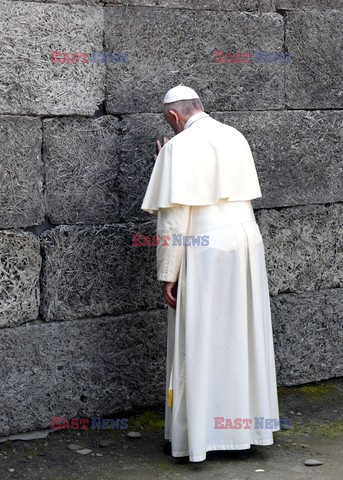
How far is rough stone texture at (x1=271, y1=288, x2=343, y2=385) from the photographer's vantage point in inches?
250

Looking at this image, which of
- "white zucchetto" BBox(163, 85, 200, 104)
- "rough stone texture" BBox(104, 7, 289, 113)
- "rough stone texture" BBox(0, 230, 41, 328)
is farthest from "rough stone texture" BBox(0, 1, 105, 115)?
"rough stone texture" BBox(0, 230, 41, 328)

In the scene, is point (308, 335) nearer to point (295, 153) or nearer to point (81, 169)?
point (295, 153)

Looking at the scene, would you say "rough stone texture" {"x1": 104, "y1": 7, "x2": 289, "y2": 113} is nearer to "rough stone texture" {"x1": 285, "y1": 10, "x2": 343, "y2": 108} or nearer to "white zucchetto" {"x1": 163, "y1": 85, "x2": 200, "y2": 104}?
"rough stone texture" {"x1": 285, "y1": 10, "x2": 343, "y2": 108}

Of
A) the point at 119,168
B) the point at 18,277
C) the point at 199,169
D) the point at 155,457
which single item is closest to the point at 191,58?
the point at 119,168

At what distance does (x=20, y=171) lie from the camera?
5371 millimetres

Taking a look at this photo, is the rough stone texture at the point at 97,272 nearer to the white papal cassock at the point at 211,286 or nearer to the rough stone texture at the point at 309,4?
the white papal cassock at the point at 211,286

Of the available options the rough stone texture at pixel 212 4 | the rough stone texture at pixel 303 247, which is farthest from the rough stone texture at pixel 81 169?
the rough stone texture at pixel 303 247

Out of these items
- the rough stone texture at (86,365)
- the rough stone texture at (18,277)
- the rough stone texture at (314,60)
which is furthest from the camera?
the rough stone texture at (314,60)

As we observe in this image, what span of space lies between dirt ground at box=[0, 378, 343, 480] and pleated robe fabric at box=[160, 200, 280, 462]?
151mm

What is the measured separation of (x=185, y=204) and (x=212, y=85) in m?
1.26

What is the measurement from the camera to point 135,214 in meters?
5.78

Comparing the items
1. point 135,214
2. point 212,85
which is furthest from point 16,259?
point 212,85

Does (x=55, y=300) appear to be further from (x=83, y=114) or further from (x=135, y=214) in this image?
(x=83, y=114)

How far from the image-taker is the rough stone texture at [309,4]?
618 centimetres
